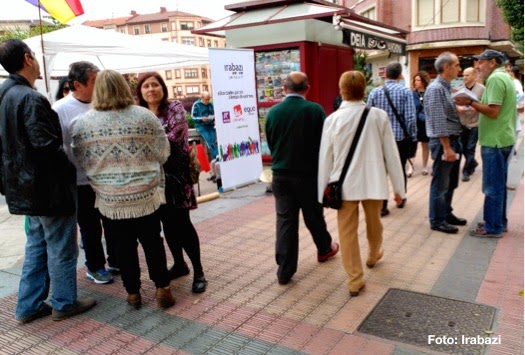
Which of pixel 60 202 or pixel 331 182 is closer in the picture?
pixel 60 202

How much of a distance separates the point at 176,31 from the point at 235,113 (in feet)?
262

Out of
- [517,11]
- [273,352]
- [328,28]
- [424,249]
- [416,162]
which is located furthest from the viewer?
[517,11]

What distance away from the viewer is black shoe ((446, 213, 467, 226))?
5238 mm

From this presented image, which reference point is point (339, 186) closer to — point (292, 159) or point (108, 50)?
point (292, 159)

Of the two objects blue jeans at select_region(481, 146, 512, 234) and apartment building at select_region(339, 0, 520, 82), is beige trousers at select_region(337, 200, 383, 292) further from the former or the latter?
apartment building at select_region(339, 0, 520, 82)

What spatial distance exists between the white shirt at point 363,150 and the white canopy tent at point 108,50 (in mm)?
4138

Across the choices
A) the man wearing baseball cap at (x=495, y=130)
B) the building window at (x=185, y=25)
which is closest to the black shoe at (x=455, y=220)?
the man wearing baseball cap at (x=495, y=130)

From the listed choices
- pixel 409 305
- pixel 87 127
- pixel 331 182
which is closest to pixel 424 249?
pixel 409 305

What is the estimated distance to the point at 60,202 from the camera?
3.17 m

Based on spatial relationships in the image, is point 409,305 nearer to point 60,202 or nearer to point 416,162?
point 60,202

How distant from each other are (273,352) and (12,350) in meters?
1.80

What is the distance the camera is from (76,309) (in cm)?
350

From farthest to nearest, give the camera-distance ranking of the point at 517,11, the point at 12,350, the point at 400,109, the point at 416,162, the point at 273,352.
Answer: the point at 517,11
the point at 416,162
the point at 400,109
the point at 12,350
the point at 273,352

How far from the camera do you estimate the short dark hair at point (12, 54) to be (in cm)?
310
